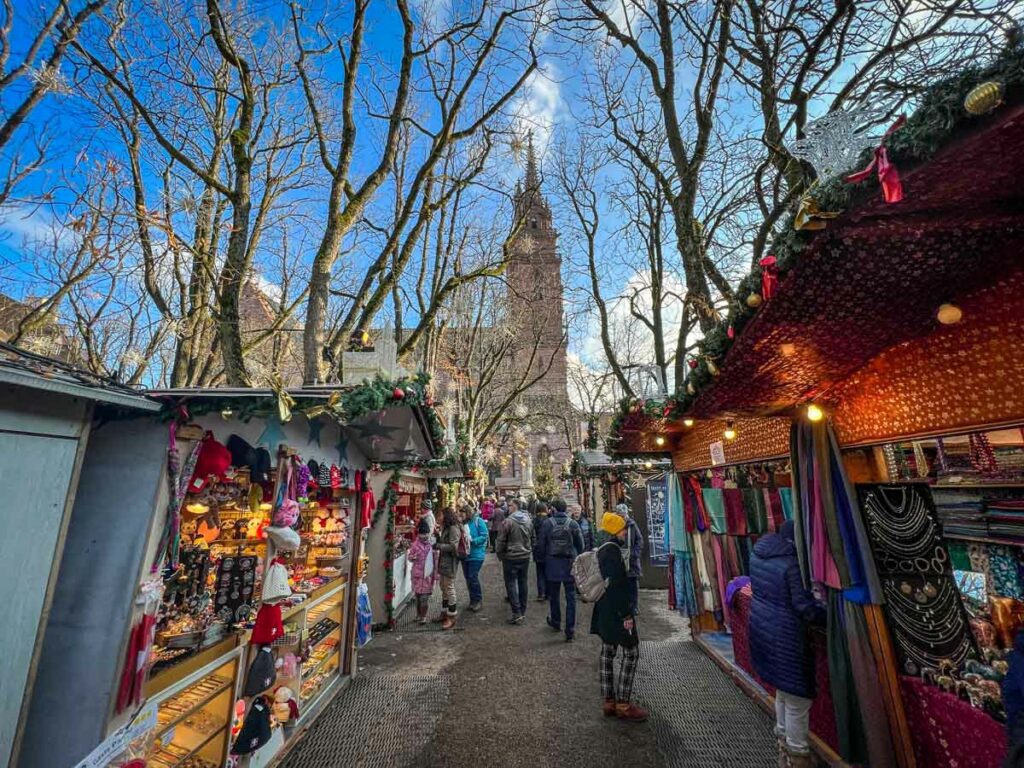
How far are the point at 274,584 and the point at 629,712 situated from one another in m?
3.53

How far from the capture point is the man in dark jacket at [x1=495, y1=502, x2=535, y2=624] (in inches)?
288

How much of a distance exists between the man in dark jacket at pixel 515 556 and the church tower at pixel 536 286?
20.7 ft

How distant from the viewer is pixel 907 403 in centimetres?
278

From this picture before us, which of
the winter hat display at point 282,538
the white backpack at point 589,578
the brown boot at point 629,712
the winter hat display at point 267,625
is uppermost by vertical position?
the winter hat display at point 282,538

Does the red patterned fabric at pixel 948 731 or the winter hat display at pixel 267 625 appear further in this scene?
the winter hat display at pixel 267 625

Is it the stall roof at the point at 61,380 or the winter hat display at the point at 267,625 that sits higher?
the stall roof at the point at 61,380

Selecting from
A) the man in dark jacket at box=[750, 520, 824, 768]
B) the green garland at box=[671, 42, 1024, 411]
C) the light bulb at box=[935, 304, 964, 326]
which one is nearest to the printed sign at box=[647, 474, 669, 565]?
the man in dark jacket at box=[750, 520, 824, 768]

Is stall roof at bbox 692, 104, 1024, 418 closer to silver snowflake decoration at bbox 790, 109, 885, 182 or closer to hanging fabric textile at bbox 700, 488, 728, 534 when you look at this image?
silver snowflake decoration at bbox 790, 109, 885, 182

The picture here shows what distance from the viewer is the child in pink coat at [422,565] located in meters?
7.32

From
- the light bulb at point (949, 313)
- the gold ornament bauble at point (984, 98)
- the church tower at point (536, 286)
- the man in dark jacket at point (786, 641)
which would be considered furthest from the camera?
the church tower at point (536, 286)

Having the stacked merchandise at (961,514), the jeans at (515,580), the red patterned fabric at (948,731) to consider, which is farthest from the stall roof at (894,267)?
the jeans at (515,580)

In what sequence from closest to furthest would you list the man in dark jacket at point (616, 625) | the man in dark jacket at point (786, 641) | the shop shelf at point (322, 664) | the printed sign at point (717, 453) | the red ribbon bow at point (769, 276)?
the red ribbon bow at point (769, 276)
the man in dark jacket at point (786, 641)
the man in dark jacket at point (616, 625)
the shop shelf at point (322, 664)
the printed sign at point (717, 453)

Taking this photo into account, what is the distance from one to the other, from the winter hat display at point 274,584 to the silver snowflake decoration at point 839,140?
4.40 metres

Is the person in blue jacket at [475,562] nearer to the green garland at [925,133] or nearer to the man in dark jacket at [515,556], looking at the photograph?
the man in dark jacket at [515,556]
